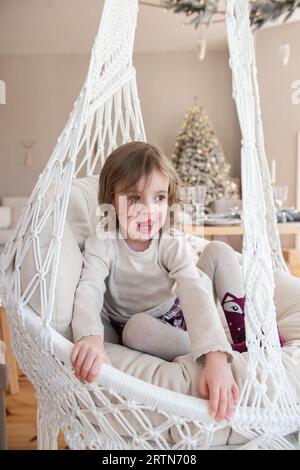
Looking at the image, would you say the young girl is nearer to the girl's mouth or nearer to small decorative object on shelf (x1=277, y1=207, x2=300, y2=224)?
the girl's mouth

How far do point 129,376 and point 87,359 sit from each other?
7 cm

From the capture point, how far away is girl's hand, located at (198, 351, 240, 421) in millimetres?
814

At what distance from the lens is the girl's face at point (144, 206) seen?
1103 mm

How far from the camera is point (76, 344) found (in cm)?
89

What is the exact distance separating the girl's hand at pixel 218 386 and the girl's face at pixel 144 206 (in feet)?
1.11

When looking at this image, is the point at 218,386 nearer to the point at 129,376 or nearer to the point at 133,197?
the point at 129,376

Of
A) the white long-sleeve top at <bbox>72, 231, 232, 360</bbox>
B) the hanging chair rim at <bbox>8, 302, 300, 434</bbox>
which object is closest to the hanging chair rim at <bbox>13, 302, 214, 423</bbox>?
the hanging chair rim at <bbox>8, 302, 300, 434</bbox>

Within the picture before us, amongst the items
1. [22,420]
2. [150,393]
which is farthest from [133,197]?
[22,420]

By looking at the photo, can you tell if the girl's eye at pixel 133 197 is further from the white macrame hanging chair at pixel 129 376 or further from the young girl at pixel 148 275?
the white macrame hanging chair at pixel 129 376

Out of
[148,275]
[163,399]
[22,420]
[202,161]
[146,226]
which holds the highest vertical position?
[202,161]

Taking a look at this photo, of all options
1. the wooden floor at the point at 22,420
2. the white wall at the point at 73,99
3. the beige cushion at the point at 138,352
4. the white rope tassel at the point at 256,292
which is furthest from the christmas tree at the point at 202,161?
the white rope tassel at the point at 256,292

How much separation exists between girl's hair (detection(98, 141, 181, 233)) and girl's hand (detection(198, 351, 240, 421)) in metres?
0.42

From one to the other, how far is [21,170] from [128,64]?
15.5ft

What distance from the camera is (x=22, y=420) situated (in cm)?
167
